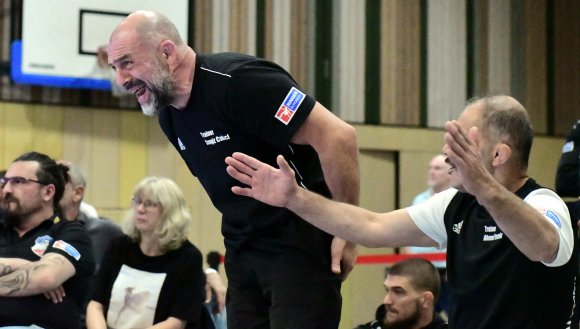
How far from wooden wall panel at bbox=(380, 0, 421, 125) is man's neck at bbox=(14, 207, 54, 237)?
728 cm

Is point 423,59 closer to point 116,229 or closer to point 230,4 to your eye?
point 230,4

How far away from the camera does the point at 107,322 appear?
543 centimetres

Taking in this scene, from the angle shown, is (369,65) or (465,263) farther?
(369,65)

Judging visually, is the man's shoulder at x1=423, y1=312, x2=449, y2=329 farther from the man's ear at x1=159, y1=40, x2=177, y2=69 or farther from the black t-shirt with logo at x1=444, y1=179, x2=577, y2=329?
the man's ear at x1=159, y1=40, x2=177, y2=69

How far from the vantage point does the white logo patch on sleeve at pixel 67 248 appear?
4.79 metres

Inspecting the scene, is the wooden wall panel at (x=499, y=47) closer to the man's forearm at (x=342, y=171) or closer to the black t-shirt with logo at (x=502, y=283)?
the man's forearm at (x=342, y=171)

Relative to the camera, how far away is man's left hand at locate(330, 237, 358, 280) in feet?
11.0

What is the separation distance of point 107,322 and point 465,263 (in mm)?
2966

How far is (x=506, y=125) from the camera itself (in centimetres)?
295

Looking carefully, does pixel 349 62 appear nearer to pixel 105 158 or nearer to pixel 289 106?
pixel 105 158

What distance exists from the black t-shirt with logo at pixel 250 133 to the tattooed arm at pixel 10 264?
156 centimetres

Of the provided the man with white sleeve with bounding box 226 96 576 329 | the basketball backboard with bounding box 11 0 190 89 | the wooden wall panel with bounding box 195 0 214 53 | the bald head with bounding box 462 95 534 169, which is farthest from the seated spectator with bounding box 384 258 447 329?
the wooden wall panel with bounding box 195 0 214 53

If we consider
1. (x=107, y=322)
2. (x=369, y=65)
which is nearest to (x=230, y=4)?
(x=369, y=65)

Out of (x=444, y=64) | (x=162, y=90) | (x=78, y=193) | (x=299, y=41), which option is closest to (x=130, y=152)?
(x=299, y=41)
